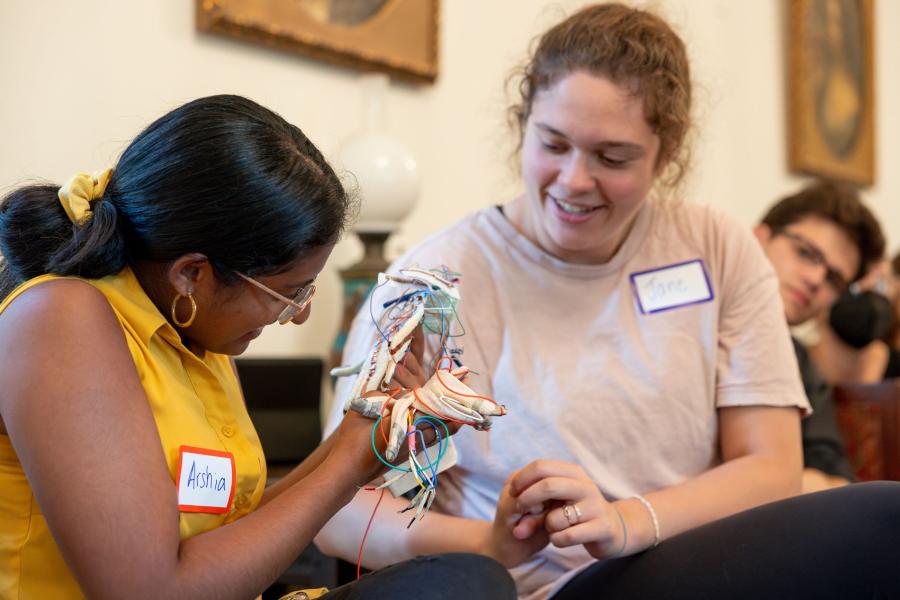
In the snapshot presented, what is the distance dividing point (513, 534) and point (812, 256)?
1.38m

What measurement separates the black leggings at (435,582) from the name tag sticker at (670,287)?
597 mm

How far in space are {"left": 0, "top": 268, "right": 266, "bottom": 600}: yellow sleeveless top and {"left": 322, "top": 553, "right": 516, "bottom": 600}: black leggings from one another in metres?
0.17

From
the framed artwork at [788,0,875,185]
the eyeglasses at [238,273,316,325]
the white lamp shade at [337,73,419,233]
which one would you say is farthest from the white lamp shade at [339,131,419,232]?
the framed artwork at [788,0,875,185]

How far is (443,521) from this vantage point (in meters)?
1.32

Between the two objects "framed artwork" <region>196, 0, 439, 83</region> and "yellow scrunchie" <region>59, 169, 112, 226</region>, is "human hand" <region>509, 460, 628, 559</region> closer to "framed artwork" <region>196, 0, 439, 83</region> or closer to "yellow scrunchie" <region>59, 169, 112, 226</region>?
"yellow scrunchie" <region>59, 169, 112, 226</region>

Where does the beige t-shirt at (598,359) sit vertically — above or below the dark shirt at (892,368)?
above

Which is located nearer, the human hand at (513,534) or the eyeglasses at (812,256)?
the human hand at (513,534)

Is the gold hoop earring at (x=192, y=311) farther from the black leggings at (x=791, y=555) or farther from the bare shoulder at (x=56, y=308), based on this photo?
the black leggings at (x=791, y=555)

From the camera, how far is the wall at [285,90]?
1705 millimetres

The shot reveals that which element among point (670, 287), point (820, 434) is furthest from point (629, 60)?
point (820, 434)

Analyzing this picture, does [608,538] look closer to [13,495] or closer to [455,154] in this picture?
[13,495]

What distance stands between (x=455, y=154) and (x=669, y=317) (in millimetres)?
1136

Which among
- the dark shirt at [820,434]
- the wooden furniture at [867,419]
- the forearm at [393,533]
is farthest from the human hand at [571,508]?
the wooden furniture at [867,419]

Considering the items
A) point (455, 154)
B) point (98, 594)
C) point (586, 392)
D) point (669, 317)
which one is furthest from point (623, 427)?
point (455, 154)
